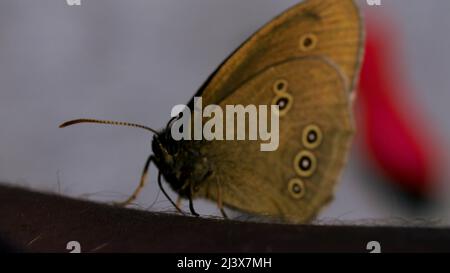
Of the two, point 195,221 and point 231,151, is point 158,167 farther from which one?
point 195,221

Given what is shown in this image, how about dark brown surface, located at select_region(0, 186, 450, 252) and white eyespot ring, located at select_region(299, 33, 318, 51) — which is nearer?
dark brown surface, located at select_region(0, 186, 450, 252)

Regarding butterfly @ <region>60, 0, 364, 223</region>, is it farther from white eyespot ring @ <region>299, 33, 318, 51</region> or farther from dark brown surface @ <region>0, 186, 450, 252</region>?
dark brown surface @ <region>0, 186, 450, 252</region>

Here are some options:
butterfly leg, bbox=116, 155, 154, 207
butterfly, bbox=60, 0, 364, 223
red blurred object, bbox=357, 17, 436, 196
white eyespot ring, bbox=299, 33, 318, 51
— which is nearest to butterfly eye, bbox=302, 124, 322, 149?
butterfly, bbox=60, 0, 364, 223

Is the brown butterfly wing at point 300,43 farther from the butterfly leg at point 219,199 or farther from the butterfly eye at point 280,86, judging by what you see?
the butterfly leg at point 219,199

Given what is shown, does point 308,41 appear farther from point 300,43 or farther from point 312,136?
point 312,136

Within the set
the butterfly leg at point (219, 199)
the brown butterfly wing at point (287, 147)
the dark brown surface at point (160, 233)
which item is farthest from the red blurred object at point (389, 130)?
the dark brown surface at point (160, 233)

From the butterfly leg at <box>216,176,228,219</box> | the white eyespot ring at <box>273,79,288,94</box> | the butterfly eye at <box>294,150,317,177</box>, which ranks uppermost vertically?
the white eyespot ring at <box>273,79,288,94</box>

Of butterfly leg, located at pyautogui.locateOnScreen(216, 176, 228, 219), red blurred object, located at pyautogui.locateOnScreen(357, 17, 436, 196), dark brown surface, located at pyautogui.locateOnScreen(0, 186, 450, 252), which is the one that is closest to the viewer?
dark brown surface, located at pyautogui.locateOnScreen(0, 186, 450, 252)
